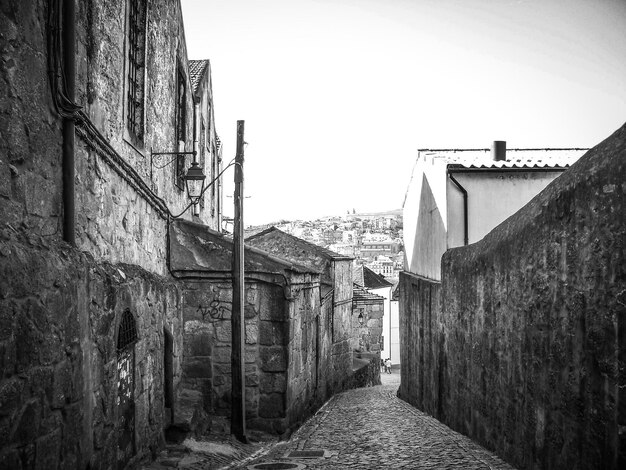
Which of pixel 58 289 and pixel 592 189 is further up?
pixel 592 189

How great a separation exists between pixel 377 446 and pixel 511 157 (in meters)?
9.50

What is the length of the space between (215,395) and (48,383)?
6169 mm

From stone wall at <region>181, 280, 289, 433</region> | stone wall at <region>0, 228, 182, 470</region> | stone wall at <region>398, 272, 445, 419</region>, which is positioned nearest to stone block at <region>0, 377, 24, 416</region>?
stone wall at <region>0, 228, 182, 470</region>

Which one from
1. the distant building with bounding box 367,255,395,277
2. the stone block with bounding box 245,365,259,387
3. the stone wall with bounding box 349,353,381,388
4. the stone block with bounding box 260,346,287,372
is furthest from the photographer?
the distant building with bounding box 367,255,395,277

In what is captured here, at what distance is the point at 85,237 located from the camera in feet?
18.4

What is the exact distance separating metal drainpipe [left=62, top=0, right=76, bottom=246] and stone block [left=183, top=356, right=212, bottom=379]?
18.2 feet

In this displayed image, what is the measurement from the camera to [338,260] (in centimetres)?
2225

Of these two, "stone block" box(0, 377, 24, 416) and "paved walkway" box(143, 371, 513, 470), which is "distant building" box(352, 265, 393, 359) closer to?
"paved walkway" box(143, 371, 513, 470)

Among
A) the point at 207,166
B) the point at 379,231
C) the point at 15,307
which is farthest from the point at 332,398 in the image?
the point at 379,231

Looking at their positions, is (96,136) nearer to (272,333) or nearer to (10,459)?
(10,459)

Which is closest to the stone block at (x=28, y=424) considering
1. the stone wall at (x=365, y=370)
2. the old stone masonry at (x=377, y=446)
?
the old stone masonry at (x=377, y=446)

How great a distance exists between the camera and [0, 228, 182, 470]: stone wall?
12.1 ft

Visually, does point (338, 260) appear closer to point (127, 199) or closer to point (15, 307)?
point (127, 199)

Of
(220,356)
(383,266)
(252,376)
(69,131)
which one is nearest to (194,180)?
(220,356)
